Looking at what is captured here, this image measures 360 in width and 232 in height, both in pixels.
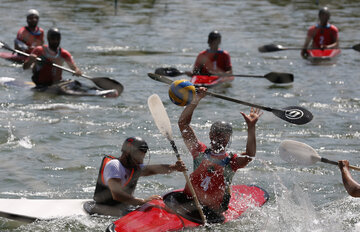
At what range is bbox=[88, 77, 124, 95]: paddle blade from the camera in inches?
496

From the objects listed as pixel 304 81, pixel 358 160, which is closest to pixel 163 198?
pixel 358 160

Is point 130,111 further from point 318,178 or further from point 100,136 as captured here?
point 318,178

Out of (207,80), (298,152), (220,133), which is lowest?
(207,80)

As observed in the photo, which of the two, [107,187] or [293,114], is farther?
[293,114]

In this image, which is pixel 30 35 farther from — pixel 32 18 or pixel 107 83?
pixel 107 83

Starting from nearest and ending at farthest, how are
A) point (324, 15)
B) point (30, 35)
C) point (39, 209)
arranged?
1. point (39, 209)
2. point (30, 35)
3. point (324, 15)

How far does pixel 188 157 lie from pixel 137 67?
6503 millimetres

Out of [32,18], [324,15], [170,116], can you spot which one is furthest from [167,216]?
[324,15]

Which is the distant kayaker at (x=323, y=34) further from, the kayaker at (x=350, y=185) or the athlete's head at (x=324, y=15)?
the kayaker at (x=350, y=185)

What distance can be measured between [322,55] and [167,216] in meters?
10.4

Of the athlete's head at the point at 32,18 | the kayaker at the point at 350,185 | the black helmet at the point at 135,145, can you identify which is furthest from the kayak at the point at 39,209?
the athlete's head at the point at 32,18

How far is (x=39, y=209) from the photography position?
6.81 m

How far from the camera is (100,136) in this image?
34.1 feet

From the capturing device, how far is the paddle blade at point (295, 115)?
7.32m
